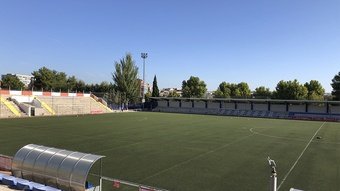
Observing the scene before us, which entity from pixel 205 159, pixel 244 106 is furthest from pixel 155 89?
pixel 205 159

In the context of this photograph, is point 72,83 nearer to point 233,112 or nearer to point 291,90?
point 233,112

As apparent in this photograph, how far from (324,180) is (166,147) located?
1346 centimetres

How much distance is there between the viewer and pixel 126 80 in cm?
10094

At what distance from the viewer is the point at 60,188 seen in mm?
14062

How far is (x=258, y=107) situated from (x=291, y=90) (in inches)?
988

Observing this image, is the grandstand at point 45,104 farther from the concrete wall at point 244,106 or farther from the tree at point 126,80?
the concrete wall at point 244,106

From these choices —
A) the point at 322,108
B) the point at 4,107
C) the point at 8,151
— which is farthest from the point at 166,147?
the point at 322,108

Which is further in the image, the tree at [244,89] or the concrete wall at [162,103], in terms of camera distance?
the tree at [244,89]

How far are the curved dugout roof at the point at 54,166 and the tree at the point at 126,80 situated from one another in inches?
3277

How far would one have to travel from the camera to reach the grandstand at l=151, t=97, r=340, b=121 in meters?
79.1

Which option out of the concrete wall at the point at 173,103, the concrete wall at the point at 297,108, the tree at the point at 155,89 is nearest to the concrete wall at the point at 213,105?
the concrete wall at the point at 173,103

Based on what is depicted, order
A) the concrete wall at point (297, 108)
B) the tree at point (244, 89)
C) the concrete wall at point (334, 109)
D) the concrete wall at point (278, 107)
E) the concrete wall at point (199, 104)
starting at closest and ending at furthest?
the concrete wall at point (334, 109), the concrete wall at point (297, 108), the concrete wall at point (278, 107), the concrete wall at point (199, 104), the tree at point (244, 89)

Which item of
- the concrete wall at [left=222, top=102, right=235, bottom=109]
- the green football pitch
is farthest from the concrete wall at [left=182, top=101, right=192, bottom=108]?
the green football pitch

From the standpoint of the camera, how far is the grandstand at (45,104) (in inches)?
2339
